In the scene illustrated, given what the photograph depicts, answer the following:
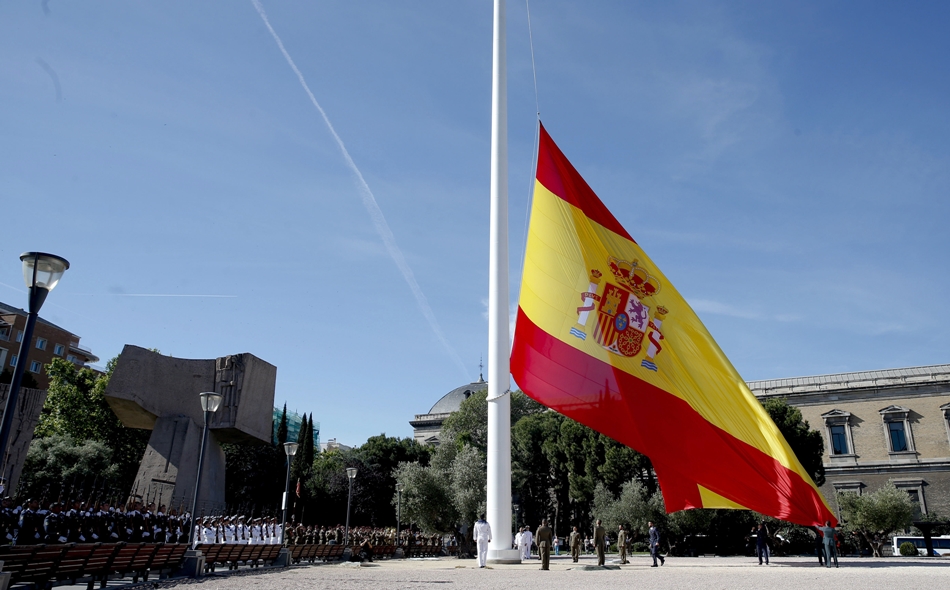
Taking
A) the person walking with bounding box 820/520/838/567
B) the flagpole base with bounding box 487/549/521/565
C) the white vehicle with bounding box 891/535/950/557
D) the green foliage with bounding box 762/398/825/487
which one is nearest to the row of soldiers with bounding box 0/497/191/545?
the flagpole base with bounding box 487/549/521/565

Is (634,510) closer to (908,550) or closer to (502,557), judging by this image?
(908,550)

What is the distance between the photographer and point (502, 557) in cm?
1903

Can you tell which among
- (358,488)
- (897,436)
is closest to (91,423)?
(358,488)

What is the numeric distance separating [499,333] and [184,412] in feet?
61.7

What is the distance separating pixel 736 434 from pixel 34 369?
85442 millimetres

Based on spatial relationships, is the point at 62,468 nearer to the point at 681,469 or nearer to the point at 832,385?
the point at 681,469

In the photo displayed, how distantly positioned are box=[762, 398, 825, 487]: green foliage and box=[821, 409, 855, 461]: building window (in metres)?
22.7

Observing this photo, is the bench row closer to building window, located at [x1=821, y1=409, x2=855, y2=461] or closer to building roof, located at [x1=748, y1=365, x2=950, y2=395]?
building window, located at [x1=821, y1=409, x2=855, y2=461]

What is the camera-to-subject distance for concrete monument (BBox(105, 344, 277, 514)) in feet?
96.4

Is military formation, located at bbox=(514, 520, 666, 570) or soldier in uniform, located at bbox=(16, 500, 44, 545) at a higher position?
soldier in uniform, located at bbox=(16, 500, 44, 545)

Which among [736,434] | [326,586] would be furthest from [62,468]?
[736,434]

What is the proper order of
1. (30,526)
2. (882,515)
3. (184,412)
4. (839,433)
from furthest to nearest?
1. (839,433)
2. (882,515)
3. (184,412)
4. (30,526)

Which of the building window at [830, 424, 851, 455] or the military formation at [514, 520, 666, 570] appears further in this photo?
the building window at [830, 424, 851, 455]

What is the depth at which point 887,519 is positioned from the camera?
50094 mm
